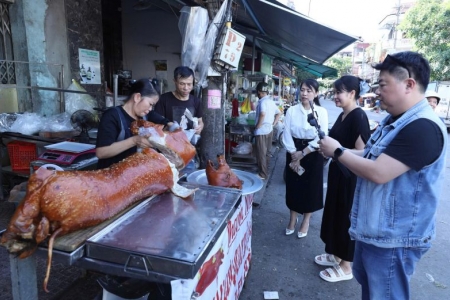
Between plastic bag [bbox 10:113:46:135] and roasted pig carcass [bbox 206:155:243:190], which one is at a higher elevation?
plastic bag [bbox 10:113:46:135]

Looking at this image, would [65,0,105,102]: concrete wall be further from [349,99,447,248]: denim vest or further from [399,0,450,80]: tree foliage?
[399,0,450,80]: tree foliage

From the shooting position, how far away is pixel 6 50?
428cm

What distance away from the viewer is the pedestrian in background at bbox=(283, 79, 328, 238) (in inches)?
138

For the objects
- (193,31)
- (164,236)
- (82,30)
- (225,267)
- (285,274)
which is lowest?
(285,274)

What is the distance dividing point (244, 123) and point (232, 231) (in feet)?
17.0

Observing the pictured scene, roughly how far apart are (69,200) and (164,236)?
1.43 feet

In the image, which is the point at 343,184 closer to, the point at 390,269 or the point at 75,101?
the point at 390,269

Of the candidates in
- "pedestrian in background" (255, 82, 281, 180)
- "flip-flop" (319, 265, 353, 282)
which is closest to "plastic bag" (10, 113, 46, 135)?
"pedestrian in background" (255, 82, 281, 180)

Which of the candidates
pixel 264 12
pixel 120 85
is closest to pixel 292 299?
pixel 264 12

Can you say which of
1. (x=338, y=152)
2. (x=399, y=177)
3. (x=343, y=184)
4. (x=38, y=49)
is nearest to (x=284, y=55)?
(x=38, y=49)

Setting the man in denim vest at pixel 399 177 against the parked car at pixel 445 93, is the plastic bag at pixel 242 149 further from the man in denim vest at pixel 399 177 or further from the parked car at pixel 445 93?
the parked car at pixel 445 93

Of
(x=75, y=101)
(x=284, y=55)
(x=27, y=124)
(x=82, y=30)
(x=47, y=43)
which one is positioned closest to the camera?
(x=27, y=124)

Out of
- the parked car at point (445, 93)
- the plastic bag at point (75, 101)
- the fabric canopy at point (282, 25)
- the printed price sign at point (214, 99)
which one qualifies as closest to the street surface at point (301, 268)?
the printed price sign at point (214, 99)

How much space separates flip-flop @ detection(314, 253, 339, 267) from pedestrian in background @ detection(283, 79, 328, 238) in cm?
57
